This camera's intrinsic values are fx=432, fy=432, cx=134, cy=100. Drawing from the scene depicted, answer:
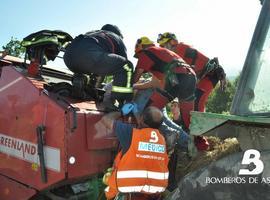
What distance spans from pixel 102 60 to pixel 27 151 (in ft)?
3.74

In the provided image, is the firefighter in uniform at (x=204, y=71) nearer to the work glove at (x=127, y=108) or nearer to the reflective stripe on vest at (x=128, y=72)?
the reflective stripe on vest at (x=128, y=72)

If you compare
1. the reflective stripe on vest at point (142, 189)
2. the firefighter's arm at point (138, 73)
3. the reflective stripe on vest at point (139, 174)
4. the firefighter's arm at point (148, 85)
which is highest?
the firefighter's arm at point (138, 73)

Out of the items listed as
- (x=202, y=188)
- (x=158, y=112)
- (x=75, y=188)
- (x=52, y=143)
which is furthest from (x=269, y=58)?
(x=75, y=188)

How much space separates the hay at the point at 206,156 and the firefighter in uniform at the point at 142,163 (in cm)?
58

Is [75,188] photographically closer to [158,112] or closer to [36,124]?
[36,124]

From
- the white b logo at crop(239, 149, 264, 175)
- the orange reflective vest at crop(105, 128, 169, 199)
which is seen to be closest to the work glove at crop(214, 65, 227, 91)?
the orange reflective vest at crop(105, 128, 169, 199)

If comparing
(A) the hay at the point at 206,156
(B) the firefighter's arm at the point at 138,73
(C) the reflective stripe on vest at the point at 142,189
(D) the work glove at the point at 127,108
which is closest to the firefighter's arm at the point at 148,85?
(B) the firefighter's arm at the point at 138,73

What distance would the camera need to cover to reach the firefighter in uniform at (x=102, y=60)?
14.1 ft

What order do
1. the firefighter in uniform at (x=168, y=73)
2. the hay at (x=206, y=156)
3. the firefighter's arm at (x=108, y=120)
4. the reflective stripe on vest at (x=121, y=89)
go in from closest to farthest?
the hay at (x=206, y=156) < the firefighter's arm at (x=108, y=120) < the reflective stripe on vest at (x=121, y=89) < the firefighter in uniform at (x=168, y=73)

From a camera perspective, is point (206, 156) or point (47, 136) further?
point (206, 156)

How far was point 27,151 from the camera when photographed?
4117 millimetres

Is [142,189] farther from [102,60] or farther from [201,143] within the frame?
[102,60]

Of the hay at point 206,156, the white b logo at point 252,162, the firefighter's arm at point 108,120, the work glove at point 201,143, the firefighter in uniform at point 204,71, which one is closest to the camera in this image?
the white b logo at point 252,162

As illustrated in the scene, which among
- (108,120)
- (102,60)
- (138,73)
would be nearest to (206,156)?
(108,120)
